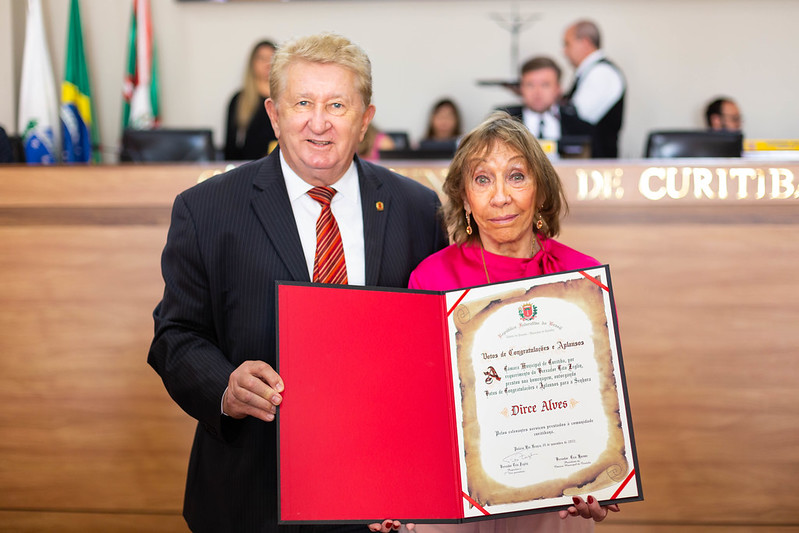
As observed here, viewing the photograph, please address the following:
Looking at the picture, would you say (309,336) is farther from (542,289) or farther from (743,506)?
(743,506)

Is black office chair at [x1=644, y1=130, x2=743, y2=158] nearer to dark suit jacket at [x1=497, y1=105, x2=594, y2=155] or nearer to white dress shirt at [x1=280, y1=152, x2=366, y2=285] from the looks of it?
dark suit jacket at [x1=497, y1=105, x2=594, y2=155]

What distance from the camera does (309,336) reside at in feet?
4.36

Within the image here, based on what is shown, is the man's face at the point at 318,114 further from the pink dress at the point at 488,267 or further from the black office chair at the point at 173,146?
the black office chair at the point at 173,146

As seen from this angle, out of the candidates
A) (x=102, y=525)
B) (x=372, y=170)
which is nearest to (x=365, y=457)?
(x=372, y=170)

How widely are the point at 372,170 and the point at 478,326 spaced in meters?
0.57

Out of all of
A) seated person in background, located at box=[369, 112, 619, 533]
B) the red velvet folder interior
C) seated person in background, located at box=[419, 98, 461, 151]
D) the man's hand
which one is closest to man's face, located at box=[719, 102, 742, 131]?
seated person in background, located at box=[419, 98, 461, 151]

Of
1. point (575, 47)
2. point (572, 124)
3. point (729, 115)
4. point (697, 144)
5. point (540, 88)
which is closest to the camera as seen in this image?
point (697, 144)

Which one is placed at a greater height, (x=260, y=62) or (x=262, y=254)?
(x=260, y=62)

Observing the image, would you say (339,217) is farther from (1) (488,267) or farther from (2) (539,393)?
(2) (539,393)

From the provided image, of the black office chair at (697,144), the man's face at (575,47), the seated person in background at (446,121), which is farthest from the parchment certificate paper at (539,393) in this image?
the seated person in background at (446,121)

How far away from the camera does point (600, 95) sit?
5.20 meters

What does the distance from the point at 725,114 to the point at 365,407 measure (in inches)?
208

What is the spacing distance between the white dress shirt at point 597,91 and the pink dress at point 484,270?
379 centimetres

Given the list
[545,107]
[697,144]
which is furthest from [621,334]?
[545,107]
